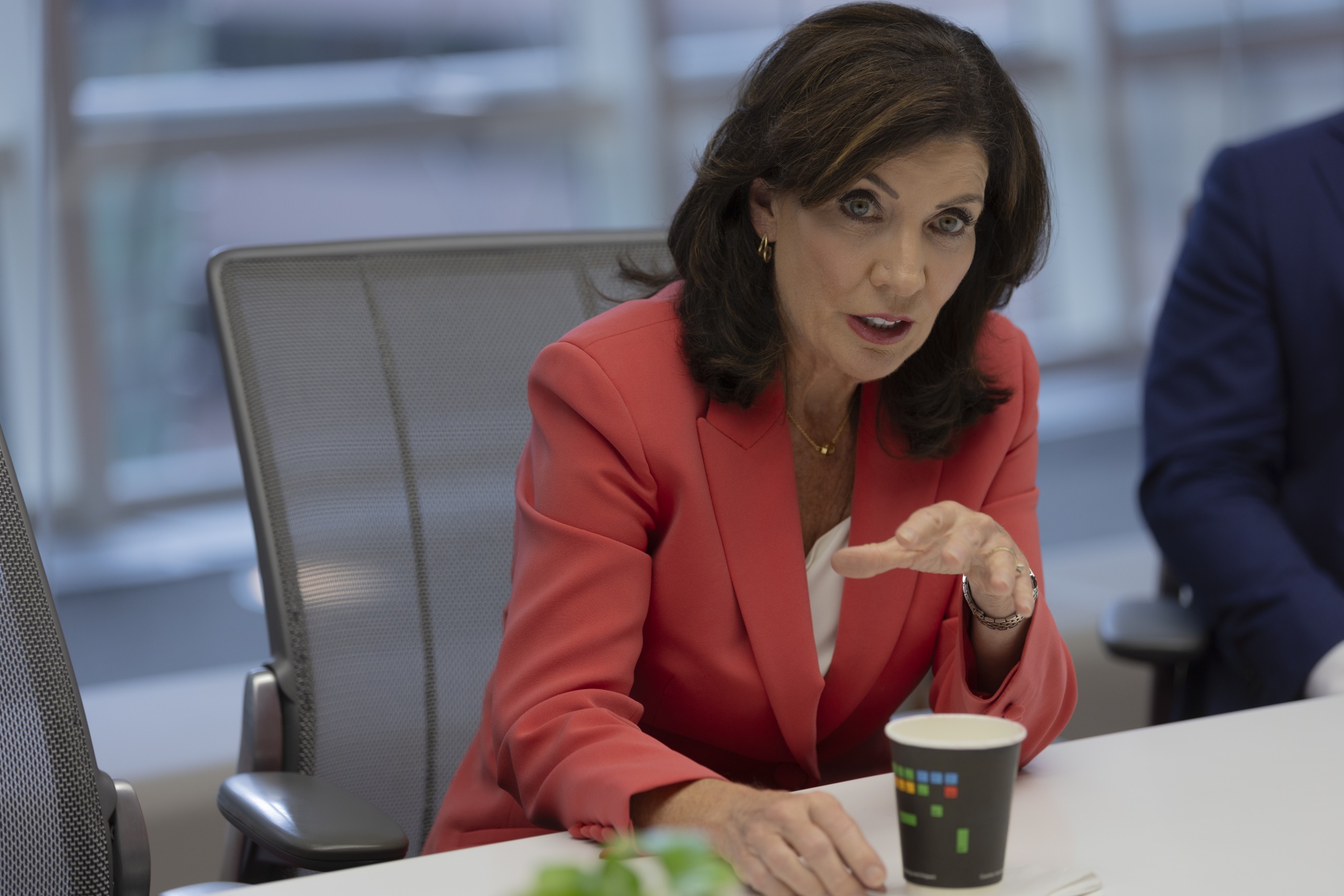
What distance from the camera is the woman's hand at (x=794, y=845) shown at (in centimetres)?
79

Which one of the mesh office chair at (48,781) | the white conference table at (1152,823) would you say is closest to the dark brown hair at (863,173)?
the white conference table at (1152,823)

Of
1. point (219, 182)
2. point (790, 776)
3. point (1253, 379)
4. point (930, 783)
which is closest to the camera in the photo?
point (930, 783)

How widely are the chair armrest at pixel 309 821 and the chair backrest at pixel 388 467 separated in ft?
0.67

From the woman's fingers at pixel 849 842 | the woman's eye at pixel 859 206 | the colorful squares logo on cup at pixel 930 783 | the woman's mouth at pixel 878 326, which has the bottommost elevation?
the woman's fingers at pixel 849 842

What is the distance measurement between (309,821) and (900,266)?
65 centimetres

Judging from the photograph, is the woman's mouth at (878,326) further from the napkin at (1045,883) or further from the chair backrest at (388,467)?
the napkin at (1045,883)

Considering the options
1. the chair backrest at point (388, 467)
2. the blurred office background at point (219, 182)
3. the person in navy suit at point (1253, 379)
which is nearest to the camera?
the chair backrest at point (388, 467)

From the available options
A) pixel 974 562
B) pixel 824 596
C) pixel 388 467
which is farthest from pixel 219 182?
pixel 974 562

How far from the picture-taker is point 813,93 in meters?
1.13

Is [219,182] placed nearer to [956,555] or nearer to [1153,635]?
[1153,635]

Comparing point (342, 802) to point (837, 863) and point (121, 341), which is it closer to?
point (837, 863)

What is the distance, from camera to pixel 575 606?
1.08 meters

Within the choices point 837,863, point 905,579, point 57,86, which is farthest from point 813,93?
point 57,86

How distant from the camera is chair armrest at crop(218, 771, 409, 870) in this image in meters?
0.96
